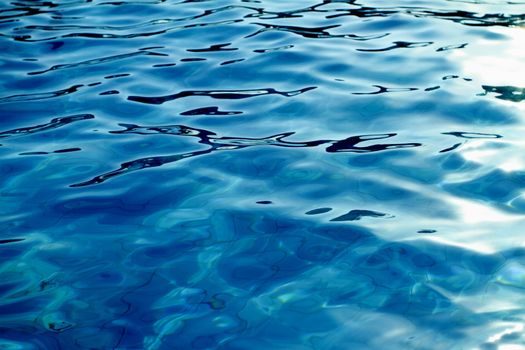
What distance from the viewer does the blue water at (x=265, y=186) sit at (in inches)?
116

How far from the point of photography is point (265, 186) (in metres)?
3.85

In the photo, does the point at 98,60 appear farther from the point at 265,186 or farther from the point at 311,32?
the point at 265,186

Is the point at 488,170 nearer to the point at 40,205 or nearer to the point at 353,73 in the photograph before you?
the point at 353,73

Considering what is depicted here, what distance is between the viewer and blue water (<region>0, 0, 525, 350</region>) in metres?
2.94

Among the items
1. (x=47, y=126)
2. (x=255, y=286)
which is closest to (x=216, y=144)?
(x=47, y=126)

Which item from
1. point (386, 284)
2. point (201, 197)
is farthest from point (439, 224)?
point (201, 197)

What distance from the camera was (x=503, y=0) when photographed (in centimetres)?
671

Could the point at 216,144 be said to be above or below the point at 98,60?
below

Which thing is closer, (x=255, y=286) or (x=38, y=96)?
(x=255, y=286)

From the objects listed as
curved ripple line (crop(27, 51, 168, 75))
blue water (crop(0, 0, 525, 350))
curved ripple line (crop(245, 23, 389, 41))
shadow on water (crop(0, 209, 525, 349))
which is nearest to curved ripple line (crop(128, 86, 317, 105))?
blue water (crop(0, 0, 525, 350))

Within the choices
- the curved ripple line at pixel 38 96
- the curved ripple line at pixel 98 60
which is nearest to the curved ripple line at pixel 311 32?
the curved ripple line at pixel 98 60

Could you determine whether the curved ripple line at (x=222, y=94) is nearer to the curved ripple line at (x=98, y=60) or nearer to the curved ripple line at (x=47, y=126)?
the curved ripple line at (x=47, y=126)

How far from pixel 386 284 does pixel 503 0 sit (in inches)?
176

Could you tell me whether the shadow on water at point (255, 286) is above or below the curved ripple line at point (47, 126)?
below
